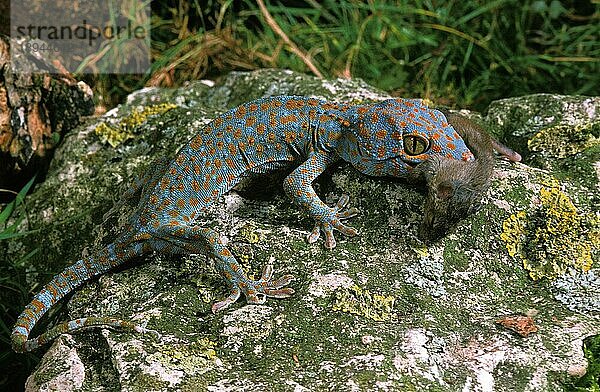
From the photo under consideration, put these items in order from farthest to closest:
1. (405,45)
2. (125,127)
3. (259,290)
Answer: (405,45)
(125,127)
(259,290)

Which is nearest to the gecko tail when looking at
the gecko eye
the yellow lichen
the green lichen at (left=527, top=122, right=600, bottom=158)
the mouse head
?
the mouse head

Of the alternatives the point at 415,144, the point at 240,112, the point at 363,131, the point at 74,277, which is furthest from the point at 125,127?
the point at 415,144

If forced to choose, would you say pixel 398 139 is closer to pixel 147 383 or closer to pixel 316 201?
pixel 316 201

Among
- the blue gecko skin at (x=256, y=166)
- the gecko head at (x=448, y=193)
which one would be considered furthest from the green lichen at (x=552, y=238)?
the blue gecko skin at (x=256, y=166)

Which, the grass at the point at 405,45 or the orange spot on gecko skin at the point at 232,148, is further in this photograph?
the grass at the point at 405,45

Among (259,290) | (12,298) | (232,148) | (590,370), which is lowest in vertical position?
(12,298)

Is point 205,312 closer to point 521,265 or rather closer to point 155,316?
point 155,316

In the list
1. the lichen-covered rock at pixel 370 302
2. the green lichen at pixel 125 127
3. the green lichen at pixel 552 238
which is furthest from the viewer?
the green lichen at pixel 125 127

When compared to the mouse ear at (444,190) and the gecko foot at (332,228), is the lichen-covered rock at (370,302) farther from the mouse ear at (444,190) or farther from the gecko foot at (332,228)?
the mouse ear at (444,190)
